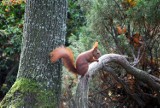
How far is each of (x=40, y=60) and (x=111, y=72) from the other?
165 centimetres

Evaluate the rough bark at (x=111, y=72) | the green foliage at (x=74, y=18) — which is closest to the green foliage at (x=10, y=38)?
the green foliage at (x=74, y=18)

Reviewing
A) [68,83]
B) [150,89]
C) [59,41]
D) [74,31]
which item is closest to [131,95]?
[150,89]

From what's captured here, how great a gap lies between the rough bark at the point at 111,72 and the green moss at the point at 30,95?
0.35 meters

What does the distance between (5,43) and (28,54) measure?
5.09 metres

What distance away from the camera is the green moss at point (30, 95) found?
3686 millimetres

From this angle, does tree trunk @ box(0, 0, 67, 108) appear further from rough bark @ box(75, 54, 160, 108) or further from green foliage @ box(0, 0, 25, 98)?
green foliage @ box(0, 0, 25, 98)

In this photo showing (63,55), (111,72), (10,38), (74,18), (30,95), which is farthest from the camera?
(74,18)

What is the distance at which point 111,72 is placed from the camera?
5.07m

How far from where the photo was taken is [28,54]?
3.76m

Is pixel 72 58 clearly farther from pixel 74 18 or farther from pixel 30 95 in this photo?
pixel 74 18

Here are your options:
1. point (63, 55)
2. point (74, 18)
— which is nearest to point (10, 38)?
point (74, 18)

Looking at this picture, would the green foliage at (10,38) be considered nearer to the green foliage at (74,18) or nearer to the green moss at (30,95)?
the green foliage at (74,18)

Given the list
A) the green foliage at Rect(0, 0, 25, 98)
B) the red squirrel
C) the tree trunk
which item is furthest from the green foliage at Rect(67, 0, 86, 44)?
the tree trunk

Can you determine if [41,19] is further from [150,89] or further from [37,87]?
[150,89]
